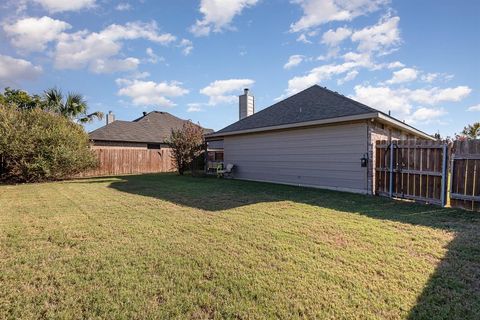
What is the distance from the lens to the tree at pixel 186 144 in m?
15.5

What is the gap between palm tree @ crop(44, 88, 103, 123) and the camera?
1706 centimetres

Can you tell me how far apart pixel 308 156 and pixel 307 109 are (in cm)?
206

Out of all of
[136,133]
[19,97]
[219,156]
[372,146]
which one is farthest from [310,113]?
[19,97]

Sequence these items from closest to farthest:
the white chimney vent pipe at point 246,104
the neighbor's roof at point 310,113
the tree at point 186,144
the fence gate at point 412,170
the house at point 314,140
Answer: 1. the fence gate at point 412,170
2. the house at point 314,140
3. the neighbor's roof at point 310,113
4. the tree at point 186,144
5. the white chimney vent pipe at point 246,104

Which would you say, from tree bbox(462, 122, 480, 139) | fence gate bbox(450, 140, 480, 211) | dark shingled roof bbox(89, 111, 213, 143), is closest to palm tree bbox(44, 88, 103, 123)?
dark shingled roof bbox(89, 111, 213, 143)

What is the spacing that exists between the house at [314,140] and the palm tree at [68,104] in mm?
10943

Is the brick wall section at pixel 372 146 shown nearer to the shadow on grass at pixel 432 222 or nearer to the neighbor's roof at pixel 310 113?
the neighbor's roof at pixel 310 113

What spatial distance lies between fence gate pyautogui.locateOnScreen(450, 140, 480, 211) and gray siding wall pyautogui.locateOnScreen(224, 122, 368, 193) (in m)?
2.37

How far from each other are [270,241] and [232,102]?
15.6m

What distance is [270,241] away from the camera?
152 inches

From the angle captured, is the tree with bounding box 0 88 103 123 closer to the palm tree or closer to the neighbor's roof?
the palm tree

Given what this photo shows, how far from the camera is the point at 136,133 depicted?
2231 cm

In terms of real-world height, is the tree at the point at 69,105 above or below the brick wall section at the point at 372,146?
above

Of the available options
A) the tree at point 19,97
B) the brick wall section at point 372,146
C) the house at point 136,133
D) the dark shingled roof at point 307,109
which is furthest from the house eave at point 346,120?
the tree at point 19,97
